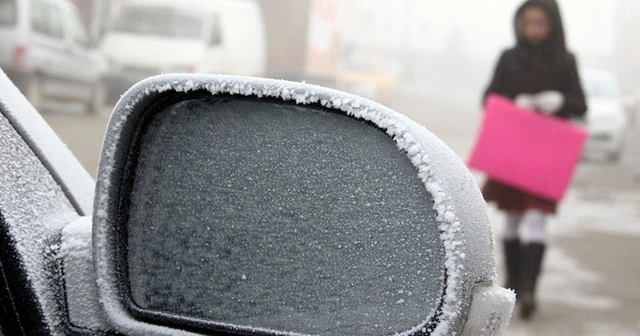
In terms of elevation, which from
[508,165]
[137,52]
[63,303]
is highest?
[63,303]

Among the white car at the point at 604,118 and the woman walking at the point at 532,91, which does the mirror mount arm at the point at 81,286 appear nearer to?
the woman walking at the point at 532,91

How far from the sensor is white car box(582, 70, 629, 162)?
17484 mm

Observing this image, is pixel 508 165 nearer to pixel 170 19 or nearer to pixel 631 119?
pixel 170 19

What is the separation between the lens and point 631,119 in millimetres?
22734

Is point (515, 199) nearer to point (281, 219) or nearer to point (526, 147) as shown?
point (526, 147)

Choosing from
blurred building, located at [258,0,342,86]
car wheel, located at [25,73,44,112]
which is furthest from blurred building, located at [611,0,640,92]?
car wheel, located at [25,73,44,112]

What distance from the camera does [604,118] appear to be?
17469 millimetres

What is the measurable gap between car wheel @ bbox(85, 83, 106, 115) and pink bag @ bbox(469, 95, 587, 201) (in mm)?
6013

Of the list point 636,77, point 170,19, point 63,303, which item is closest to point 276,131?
point 63,303

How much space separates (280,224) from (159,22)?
54.7ft

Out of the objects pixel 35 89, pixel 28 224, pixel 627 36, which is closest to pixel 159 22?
pixel 35 89

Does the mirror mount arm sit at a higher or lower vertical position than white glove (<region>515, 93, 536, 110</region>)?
higher

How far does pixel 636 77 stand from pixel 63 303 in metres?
60.7

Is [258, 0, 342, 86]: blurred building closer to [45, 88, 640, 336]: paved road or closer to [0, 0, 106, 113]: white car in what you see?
[0, 0, 106, 113]: white car
